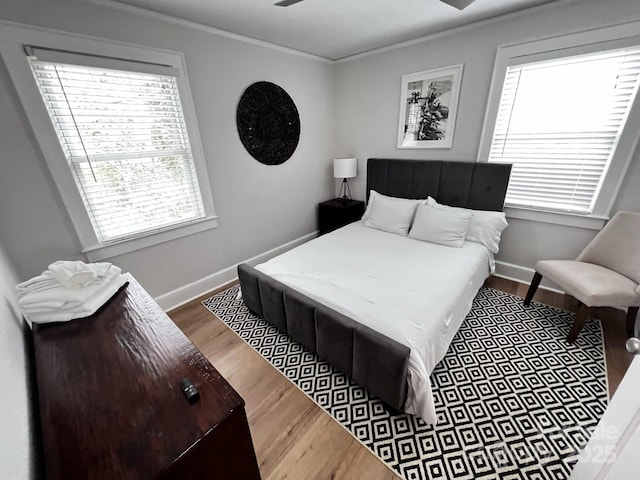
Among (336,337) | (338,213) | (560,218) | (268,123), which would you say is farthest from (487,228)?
(268,123)

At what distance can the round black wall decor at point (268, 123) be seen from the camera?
8.83ft

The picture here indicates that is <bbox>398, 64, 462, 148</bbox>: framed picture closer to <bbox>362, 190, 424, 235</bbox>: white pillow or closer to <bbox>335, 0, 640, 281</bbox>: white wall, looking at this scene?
<bbox>335, 0, 640, 281</bbox>: white wall

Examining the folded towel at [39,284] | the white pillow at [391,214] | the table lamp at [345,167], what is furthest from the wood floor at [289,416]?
the table lamp at [345,167]

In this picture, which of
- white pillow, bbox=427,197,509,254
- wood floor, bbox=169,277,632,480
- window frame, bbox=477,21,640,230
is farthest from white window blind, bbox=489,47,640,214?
wood floor, bbox=169,277,632,480

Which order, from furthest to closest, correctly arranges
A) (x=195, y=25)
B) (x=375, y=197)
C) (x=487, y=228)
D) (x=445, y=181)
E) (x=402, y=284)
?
(x=375, y=197), (x=445, y=181), (x=487, y=228), (x=195, y=25), (x=402, y=284)

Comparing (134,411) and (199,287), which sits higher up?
(134,411)

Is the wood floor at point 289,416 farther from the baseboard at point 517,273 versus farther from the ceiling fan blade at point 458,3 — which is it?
the ceiling fan blade at point 458,3

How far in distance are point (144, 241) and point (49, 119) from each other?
1.01 metres

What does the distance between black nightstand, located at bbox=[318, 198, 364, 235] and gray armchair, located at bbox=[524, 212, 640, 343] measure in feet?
6.84

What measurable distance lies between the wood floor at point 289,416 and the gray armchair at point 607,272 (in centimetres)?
38

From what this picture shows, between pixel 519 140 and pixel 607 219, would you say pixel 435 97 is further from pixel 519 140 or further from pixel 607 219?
pixel 607 219

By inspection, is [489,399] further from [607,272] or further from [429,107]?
[429,107]

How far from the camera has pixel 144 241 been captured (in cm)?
222

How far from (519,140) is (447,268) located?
60.5 inches
